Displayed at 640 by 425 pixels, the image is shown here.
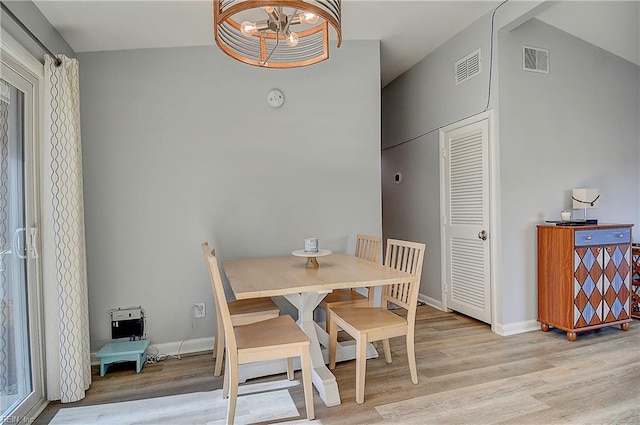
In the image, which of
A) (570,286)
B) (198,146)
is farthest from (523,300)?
(198,146)

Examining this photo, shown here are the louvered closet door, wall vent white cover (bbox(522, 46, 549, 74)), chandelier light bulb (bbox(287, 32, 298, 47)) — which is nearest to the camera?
chandelier light bulb (bbox(287, 32, 298, 47))

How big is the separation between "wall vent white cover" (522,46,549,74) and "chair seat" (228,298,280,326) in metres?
3.01

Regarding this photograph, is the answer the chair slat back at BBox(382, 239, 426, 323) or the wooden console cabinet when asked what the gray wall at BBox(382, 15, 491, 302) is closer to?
the wooden console cabinet

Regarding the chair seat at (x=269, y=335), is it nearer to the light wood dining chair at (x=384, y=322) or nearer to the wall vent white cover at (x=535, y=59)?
the light wood dining chair at (x=384, y=322)

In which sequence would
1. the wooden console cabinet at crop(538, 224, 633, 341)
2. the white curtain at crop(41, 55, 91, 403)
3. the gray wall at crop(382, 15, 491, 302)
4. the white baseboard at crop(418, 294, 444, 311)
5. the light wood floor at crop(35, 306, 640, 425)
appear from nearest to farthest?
the light wood floor at crop(35, 306, 640, 425), the white curtain at crop(41, 55, 91, 403), the wooden console cabinet at crop(538, 224, 633, 341), the gray wall at crop(382, 15, 491, 302), the white baseboard at crop(418, 294, 444, 311)

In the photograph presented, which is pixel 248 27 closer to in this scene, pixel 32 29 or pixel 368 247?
pixel 32 29

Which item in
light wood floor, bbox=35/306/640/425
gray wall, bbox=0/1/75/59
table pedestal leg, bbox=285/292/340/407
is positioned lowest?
light wood floor, bbox=35/306/640/425

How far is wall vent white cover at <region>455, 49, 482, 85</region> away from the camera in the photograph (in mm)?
3430

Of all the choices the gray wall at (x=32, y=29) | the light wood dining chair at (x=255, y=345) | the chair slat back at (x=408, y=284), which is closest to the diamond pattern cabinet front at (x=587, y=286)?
the chair slat back at (x=408, y=284)

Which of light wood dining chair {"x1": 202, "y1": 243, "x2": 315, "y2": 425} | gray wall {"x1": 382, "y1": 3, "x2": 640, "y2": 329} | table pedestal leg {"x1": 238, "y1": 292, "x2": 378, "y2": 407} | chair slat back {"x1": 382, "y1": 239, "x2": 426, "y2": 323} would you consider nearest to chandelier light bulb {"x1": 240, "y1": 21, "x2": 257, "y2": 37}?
light wood dining chair {"x1": 202, "y1": 243, "x2": 315, "y2": 425}

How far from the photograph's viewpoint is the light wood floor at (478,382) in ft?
6.73

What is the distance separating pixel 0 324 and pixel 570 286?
12.7ft

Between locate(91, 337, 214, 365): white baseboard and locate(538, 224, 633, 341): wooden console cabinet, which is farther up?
locate(538, 224, 633, 341): wooden console cabinet

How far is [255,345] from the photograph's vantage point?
1.99 metres
